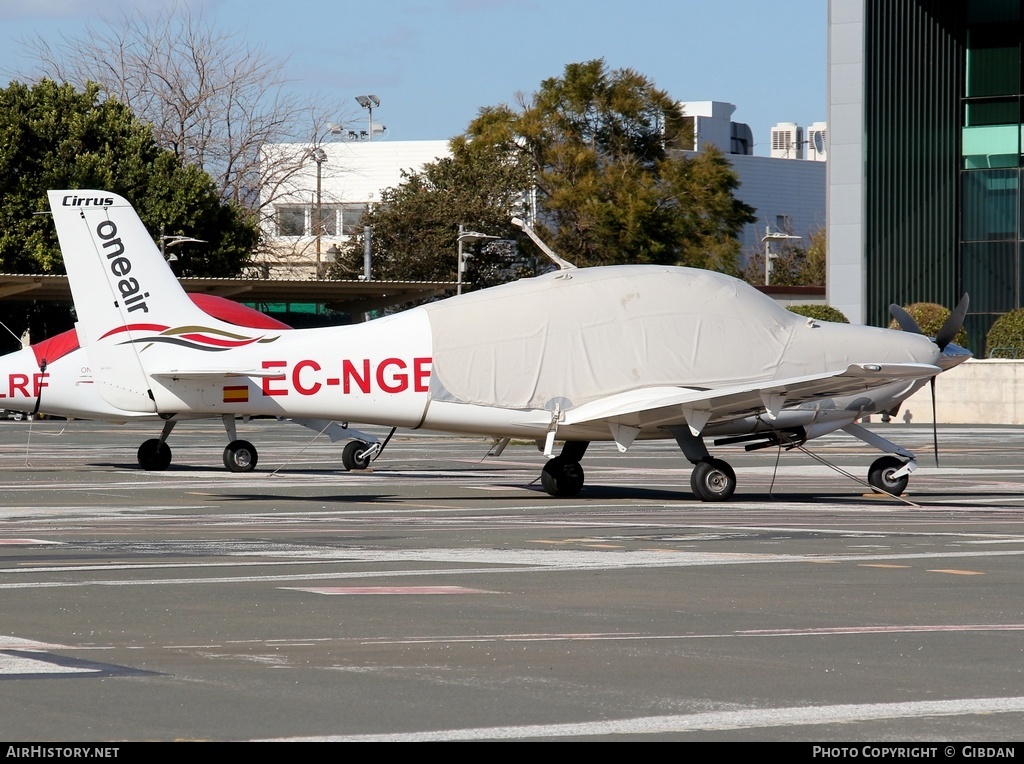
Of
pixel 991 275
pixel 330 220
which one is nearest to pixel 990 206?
pixel 991 275

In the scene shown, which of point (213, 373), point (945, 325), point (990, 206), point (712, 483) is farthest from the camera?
point (990, 206)

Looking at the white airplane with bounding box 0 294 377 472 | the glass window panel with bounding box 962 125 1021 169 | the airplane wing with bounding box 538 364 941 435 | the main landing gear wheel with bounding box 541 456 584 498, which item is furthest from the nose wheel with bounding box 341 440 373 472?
the glass window panel with bounding box 962 125 1021 169

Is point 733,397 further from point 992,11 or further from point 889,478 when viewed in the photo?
point 992,11

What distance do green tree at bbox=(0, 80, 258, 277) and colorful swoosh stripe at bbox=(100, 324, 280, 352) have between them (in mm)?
38992

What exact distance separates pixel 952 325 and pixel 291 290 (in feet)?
146

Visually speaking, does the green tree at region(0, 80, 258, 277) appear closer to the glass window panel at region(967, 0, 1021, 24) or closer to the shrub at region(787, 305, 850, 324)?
the shrub at region(787, 305, 850, 324)

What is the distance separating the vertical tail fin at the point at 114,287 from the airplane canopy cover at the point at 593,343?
14.1 feet

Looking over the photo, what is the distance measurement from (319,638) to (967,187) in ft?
170

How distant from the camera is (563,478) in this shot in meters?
20.9

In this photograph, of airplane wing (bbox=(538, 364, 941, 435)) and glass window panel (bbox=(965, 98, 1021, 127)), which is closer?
airplane wing (bbox=(538, 364, 941, 435))

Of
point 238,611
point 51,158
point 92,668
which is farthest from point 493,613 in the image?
point 51,158

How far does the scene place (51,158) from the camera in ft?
203

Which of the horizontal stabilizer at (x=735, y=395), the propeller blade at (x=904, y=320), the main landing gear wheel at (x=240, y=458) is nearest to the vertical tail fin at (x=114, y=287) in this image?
the main landing gear wheel at (x=240, y=458)

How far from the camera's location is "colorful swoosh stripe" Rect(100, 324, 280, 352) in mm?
21578
